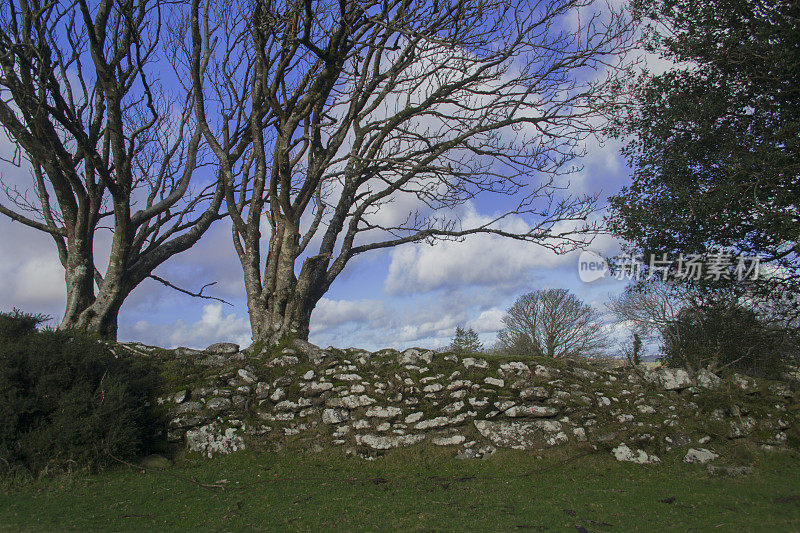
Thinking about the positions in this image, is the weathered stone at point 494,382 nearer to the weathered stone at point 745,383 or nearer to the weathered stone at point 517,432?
the weathered stone at point 517,432

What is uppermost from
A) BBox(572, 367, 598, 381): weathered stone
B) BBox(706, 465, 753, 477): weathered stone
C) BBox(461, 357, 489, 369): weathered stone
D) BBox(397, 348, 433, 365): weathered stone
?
BBox(397, 348, 433, 365): weathered stone

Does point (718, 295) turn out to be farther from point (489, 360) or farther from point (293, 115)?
point (293, 115)

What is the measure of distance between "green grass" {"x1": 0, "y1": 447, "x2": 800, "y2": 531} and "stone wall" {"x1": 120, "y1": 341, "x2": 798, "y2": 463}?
0.29m

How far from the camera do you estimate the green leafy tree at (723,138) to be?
8.19m

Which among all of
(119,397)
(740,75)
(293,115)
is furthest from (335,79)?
(740,75)

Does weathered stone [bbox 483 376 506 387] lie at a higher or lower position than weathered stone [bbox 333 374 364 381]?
lower

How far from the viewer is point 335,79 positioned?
31.0ft

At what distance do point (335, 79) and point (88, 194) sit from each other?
6.33m

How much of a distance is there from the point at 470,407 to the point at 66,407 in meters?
5.24

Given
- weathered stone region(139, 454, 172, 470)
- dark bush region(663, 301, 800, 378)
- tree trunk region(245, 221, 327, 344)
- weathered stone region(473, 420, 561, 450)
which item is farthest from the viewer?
dark bush region(663, 301, 800, 378)

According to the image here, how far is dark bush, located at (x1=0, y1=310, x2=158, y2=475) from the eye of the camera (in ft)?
18.5

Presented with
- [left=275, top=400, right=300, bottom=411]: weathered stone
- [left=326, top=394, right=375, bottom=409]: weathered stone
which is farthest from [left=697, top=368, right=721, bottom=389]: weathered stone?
[left=275, top=400, right=300, bottom=411]: weathered stone

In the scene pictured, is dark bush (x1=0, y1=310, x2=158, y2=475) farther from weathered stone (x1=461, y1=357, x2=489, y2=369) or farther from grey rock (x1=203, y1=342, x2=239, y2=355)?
weathered stone (x1=461, y1=357, x2=489, y2=369)

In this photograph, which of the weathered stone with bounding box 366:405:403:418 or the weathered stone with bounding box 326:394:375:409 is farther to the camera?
the weathered stone with bounding box 326:394:375:409
